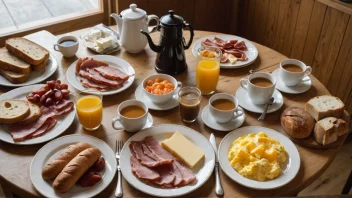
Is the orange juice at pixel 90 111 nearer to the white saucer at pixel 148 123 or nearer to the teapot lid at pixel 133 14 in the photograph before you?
the white saucer at pixel 148 123

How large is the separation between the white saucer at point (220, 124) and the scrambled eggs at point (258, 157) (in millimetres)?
103

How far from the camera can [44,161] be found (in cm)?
127

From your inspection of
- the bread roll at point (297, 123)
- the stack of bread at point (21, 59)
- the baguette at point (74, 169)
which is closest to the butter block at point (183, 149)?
the baguette at point (74, 169)

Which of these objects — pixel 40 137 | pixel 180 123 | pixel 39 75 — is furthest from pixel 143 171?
pixel 39 75

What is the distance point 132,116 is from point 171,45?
0.45 m

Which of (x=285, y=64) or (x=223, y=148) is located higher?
(x=285, y=64)

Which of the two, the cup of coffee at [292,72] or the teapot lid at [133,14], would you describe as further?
the teapot lid at [133,14]

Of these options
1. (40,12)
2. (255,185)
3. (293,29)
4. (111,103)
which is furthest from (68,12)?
(255,185)

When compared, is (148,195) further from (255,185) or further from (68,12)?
(68,12)

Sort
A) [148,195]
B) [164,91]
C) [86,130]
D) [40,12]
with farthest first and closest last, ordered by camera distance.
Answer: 1. [40,12]
2. [164,91]
3. [86,130]
4. [148,195]

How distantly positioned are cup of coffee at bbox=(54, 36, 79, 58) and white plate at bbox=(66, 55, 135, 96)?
0.09m

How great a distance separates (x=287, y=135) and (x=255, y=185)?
320 mm

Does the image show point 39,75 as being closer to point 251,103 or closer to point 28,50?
point 28,50

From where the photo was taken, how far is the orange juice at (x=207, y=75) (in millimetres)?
1606
